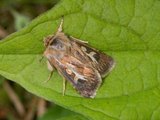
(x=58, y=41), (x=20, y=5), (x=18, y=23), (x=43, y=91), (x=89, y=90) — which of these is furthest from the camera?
(x=20, y=5)

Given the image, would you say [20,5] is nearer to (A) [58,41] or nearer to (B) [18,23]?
(B) [18,23]

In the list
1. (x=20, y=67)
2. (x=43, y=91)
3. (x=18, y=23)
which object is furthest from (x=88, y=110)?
(x=18, y=23)

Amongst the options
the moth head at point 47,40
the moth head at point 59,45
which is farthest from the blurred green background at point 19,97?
the moth head at point 47,40

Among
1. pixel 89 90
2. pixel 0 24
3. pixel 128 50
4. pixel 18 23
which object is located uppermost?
pixel 128 50

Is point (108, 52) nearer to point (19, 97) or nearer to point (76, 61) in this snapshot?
point (76, 61)

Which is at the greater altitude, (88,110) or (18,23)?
(88,110)

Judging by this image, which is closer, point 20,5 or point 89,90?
point 89,90

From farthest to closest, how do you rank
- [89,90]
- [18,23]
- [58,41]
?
[18,23] < [58,41] < [89,90]

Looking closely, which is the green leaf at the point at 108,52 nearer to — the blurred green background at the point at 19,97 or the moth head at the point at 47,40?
the moth head at the point at 47,40
